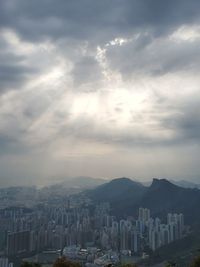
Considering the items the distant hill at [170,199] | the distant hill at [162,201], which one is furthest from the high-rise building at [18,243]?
the distant hill at [170,199]

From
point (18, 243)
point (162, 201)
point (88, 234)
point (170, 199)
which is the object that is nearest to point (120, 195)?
point (162, 201)

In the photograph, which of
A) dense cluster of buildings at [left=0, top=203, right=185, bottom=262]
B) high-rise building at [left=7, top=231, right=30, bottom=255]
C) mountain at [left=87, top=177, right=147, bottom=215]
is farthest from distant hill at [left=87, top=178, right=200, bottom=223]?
high-rise building at [left=7, top=231, right=30, bottom=255]

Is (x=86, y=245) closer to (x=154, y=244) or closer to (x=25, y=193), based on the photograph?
(x=154, y=244)

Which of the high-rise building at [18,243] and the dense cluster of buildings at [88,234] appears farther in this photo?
the dense cluster of buildings at [88,234]

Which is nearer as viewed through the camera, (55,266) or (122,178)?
Answer: (55,266)

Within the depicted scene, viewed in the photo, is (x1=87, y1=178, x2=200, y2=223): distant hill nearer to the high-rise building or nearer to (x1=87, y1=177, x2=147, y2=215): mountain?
(x1=87, y1=177, x2=147, y2=215): mountain

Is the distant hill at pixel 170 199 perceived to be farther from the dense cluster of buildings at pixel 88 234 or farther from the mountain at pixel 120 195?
the dense cluster of buildings at pixel 88 234

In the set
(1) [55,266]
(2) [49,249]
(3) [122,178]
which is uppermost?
(3) [122,178]

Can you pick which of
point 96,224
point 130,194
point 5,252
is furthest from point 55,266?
point 130,194
